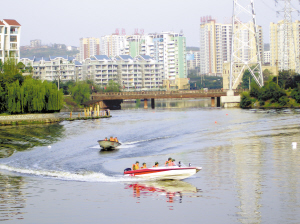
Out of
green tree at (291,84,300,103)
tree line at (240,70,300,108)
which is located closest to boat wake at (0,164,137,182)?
green tree at (291,84,300,103)

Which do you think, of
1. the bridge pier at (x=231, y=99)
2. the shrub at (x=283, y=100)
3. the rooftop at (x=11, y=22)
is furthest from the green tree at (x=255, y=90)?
the rooftop at (x=11, y=22)

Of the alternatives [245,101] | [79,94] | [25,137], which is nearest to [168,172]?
[25,137]

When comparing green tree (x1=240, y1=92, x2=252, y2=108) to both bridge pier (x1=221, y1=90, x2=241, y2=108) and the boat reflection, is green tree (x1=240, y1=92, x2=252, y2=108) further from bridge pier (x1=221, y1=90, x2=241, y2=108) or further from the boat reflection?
the boat reflection

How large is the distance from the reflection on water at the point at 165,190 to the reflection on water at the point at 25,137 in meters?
20.7

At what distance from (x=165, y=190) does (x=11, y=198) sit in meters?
9.84

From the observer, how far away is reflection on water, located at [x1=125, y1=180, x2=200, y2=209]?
2876cm

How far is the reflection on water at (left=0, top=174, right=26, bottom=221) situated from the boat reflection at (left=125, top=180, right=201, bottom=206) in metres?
7.12

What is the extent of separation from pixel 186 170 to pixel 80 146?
973 inches

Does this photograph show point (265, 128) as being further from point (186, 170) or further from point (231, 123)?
point (186, 170)

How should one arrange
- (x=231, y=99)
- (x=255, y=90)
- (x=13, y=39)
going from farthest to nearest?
(x=13, y=39), (x=231, y=99), (x=255, y=90)

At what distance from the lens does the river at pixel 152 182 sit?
24.6 meters

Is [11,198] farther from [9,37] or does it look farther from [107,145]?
[9,37]

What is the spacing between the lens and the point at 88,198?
28.5 meters

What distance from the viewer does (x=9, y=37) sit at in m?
142
